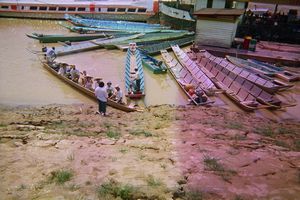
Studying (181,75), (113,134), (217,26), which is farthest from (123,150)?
(217,26)

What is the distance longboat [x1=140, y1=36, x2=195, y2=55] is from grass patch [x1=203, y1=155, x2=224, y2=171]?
51.5 feet

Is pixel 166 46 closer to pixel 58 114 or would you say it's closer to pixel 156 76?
pixel 156 76

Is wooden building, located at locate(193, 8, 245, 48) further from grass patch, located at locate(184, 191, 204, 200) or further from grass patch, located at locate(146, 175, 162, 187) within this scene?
grass patch, located at locate(184, 191, 204, 200)

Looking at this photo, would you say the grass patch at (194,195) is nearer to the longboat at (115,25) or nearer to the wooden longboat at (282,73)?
the wooden longboat at (282,73)

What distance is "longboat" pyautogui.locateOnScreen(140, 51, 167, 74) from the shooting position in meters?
17.6

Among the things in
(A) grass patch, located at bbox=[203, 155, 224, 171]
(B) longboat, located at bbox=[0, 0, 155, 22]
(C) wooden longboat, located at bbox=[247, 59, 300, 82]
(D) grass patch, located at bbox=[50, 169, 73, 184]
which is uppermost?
(B) longboat, located at bbox=[0, 0, 155, 22]

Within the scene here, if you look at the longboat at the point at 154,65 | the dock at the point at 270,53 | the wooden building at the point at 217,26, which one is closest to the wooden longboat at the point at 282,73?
the dock at the point at 270,53

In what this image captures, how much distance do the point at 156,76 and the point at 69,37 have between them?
1039 cm

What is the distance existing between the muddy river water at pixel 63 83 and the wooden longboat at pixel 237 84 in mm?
606

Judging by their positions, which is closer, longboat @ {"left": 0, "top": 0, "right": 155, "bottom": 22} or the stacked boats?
the stacked boats

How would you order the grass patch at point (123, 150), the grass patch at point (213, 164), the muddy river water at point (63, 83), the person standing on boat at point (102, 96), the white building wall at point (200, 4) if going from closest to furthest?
the grass patch at point (213, 164) → the grass patch at point (123, 150) → the person standing on boat at point (102, 96) → the muddy river water at point (63, 83) → the white building wall at point (200, 4)

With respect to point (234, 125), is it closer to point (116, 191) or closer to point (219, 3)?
point (116, 191)

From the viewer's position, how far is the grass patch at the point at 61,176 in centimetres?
543

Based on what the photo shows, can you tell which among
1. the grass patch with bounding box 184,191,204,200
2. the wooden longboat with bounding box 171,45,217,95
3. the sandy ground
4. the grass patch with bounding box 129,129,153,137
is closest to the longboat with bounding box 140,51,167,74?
the wooden longboat with bounding box 171,45,217,95
